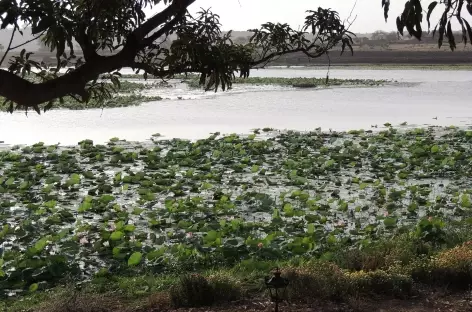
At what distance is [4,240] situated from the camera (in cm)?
516

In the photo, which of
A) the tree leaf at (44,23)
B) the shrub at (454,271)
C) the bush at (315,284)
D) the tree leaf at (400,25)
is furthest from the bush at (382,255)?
the tree leaf at (44,23)

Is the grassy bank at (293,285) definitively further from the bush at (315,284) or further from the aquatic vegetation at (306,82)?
the aquatic vegetation at (306,82)

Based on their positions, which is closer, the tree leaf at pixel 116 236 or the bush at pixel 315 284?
the bush at pixel 315 284

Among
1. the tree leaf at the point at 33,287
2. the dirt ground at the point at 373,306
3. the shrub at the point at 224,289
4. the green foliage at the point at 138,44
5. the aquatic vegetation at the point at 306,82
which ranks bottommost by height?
the dirt ground at the point at 373,306

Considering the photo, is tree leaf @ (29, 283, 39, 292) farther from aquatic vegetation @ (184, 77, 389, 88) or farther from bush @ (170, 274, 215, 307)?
aquatic vegetation @ (184, 77, 389, 88)

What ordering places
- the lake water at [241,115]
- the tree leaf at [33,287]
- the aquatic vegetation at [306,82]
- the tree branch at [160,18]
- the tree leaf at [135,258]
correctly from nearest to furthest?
the tree branch at [160,18] < the tree leaf at [33,287] < the tree leaf at [135,258] < the lake water at [241,115] < the aquatic vegetation at [306,82]

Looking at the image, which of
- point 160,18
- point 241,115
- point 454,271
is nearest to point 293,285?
point 454,271

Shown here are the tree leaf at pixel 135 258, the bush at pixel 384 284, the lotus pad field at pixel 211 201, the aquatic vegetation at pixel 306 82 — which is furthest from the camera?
the aquatic vegetation at pixel 306 82

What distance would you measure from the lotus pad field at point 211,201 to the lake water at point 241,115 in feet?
7.13

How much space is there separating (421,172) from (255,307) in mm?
5221

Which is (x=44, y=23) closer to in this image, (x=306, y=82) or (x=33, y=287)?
(x=33, y=287)

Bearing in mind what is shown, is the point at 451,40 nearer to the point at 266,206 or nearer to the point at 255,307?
the point at 255,307

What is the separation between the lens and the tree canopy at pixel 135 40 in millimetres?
2309

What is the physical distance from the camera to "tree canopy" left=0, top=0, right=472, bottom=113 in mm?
2309
